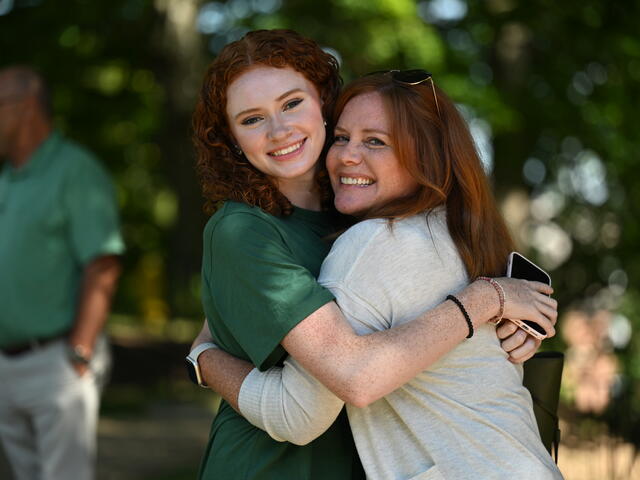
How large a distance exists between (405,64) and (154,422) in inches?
205

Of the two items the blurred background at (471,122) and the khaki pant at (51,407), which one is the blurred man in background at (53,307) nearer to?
the khaki pant at (51,407)

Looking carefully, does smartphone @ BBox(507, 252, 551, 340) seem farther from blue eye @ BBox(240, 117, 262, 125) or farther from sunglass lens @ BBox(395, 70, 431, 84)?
blue eye @ BBox(240, 117, 262, 125)

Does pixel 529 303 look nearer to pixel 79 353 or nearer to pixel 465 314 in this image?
pixel 465 314

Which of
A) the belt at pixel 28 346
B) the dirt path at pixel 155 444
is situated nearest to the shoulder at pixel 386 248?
the belt at pixel 28 346

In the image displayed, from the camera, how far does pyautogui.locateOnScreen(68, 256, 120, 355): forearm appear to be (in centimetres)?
479

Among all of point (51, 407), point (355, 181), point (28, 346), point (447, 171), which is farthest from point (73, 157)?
point (447, 171)

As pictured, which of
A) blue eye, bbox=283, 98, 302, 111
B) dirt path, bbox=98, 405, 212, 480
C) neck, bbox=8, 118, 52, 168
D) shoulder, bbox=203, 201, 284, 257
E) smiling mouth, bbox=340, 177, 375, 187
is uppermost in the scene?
blue eye, bbox=283, 98, 302, 111

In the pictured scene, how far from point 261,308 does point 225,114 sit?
2.18ft

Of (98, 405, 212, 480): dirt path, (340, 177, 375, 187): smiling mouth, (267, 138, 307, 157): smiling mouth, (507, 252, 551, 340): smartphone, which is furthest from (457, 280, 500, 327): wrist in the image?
(98, 405, 212, 480): dirt path

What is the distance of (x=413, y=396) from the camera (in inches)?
90.7

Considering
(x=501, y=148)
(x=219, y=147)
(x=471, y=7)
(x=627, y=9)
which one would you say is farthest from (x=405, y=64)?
(x=219, y=147)

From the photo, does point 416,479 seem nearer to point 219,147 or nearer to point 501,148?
point 219,147

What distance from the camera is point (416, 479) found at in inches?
87.6

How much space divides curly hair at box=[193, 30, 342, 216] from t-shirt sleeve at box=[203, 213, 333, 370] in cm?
15
